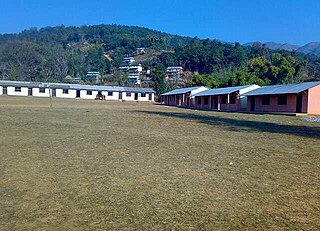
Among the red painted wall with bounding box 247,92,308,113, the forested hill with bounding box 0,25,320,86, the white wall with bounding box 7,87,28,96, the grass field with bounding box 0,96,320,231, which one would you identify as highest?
the forested hill with bounding box 0,25,320,86

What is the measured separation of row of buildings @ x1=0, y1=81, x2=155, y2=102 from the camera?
69.4 m

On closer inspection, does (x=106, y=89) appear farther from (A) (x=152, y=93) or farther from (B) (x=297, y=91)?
(B) (x=297, y=91)

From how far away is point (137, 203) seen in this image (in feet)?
16.4

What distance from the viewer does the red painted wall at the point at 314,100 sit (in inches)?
1303

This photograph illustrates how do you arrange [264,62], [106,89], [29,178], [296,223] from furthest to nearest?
[106,89]
[264,62]
[29,178]
[296,223]

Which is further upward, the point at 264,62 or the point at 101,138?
the point at 264,62

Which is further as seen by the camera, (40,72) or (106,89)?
(40,72)

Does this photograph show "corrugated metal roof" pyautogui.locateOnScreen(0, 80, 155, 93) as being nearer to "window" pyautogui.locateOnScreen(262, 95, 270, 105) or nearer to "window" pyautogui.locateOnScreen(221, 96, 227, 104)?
"window" pyautogui.locateOnScreen(221, 96, 227, 104)

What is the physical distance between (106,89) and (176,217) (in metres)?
73.2

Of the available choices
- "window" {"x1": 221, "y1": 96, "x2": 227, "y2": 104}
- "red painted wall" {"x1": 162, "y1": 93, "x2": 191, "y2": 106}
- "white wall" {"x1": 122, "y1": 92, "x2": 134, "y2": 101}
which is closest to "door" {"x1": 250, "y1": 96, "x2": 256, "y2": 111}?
"window" {"x1": 221, "y1": 96, "x2": 227, "y2": 104}

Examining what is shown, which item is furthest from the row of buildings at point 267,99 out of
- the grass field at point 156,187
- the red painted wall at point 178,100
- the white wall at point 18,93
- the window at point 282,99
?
the white wall at point 18,93

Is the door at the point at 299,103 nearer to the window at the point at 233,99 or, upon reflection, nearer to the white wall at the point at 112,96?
the window at the point at 233,99

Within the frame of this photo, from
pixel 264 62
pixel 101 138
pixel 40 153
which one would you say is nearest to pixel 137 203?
pixel 40 153

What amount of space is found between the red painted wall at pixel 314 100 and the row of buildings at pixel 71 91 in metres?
47.5
